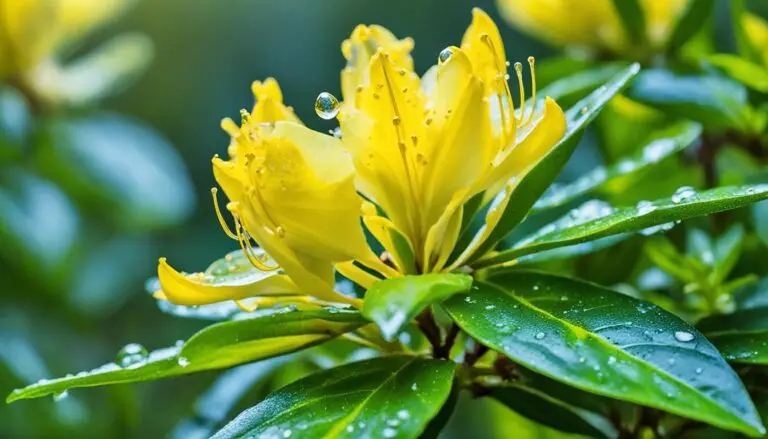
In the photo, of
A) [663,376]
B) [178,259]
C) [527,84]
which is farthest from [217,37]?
[663,376]

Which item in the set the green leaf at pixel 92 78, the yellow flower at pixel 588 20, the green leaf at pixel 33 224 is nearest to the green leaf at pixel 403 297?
the yellow flower at pixel 588 20

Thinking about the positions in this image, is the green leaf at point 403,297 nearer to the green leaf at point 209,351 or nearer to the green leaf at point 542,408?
the green leaf at point 209,351

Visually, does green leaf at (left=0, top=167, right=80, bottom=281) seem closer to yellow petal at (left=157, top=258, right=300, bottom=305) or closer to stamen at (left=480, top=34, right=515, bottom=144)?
yellow petal at (left=157, top=258, right=300, bottom=305)

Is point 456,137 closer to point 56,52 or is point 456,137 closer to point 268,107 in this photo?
point 268,107

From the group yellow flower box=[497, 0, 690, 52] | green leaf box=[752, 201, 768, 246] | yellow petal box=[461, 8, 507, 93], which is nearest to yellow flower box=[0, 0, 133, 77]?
yellow flower box=[497, 0, 690, 52]

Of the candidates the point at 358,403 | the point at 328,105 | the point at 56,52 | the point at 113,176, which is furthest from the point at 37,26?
the point at 358,403

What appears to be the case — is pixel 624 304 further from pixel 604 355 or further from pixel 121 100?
pixel 121 100
